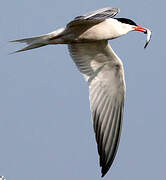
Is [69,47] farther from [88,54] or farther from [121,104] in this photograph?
[121,104]

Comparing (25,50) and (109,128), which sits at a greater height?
(25,50)

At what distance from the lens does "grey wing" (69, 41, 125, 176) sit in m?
6.12

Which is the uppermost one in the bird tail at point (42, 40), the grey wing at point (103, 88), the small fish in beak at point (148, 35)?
the bird tail at point (42, 40)

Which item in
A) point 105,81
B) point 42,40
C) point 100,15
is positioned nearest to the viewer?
point 100,15

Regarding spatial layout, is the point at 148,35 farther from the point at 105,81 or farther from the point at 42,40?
the point at 42,40

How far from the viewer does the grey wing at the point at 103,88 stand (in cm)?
612

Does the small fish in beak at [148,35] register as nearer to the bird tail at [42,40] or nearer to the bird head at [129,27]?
the bird head at [129,27]

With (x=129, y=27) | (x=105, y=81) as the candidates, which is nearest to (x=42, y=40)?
(x=129, y=27)

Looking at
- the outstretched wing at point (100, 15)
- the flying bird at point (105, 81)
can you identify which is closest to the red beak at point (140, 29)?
the flying bird at point (105, 81)

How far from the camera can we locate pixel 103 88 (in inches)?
249

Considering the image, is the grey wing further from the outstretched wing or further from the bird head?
the outstretched wing

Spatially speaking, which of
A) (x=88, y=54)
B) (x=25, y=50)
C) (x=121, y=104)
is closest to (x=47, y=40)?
(x=25, y=50)

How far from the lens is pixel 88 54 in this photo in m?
6.29

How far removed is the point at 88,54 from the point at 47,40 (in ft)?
2.74
